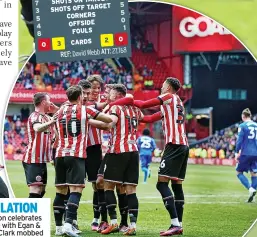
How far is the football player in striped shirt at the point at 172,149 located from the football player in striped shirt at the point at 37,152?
1.03 metres

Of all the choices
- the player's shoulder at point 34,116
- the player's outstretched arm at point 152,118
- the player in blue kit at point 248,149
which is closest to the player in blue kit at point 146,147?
the player in blue kit at point 248,149

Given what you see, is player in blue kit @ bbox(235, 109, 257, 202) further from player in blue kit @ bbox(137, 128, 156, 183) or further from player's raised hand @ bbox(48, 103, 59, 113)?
player's raised hand @ bbox(48, 103, 59, 113)

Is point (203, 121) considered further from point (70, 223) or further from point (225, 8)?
point (70, 223)

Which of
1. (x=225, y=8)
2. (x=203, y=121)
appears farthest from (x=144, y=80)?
(x=225, y=8)

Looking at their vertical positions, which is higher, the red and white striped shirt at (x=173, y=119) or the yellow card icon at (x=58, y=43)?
the yellow card icon at (x=58, y=43)

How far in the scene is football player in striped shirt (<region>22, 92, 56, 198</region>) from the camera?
26.2ft

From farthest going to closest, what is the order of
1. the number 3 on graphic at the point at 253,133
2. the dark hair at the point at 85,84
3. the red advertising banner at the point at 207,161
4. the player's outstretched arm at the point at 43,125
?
the red advertising banner at the point at 207,161 → the number 3 on graphic at the point at 253,133 → the dark hair at the point at 85,84 → the player's outstretched arm at the point at 43,125

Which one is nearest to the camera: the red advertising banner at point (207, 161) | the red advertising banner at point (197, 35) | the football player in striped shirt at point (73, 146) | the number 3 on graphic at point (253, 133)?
the football player in striped shirt at point (73, 146)

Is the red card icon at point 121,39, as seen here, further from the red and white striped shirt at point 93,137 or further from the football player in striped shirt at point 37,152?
the football player in striped shirt at point 37,152

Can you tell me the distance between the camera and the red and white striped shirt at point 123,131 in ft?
25.0

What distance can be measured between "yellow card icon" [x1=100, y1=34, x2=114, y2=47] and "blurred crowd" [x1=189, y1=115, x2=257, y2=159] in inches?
81.0

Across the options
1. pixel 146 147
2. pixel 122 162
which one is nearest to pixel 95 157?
pixel 122 162

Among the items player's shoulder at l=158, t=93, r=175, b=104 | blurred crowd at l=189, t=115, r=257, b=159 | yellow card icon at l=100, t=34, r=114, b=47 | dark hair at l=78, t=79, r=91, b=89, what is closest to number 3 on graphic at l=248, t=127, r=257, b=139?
blurred crowd at l=189, t=115, r=257, b=159

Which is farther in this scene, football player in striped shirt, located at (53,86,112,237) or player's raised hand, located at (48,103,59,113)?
player's raised hand, located at (48,103,59,113)
